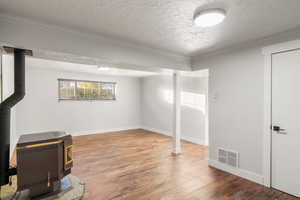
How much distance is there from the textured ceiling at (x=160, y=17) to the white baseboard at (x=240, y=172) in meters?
2.21

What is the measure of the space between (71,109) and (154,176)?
4074 millimetres

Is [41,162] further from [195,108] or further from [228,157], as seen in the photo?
[195,108]

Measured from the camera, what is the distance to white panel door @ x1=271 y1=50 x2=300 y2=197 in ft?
7.25

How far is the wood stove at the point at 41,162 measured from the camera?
1836 millimetres

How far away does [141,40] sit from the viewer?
2.61 m

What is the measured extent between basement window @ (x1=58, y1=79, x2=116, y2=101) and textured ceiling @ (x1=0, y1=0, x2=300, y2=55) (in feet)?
12.5

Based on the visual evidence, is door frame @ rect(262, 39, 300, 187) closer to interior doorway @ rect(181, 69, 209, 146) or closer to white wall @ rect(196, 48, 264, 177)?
white wall @ rect(196, 48, 264, 177)

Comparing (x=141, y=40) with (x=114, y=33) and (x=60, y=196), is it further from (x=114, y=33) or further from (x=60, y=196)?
(x=60, y=196)

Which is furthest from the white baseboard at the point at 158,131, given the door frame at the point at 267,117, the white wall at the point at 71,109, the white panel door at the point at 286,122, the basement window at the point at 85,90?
the white panel door at the point at 286,122

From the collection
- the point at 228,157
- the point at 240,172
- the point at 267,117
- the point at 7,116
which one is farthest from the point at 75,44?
the point at 240,172

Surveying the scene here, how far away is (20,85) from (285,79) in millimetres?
3621

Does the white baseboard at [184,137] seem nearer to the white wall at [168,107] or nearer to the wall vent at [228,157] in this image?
the white wall at [168,107]

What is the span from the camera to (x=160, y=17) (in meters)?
1.83

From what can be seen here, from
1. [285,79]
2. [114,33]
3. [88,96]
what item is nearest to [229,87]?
[285,79]
